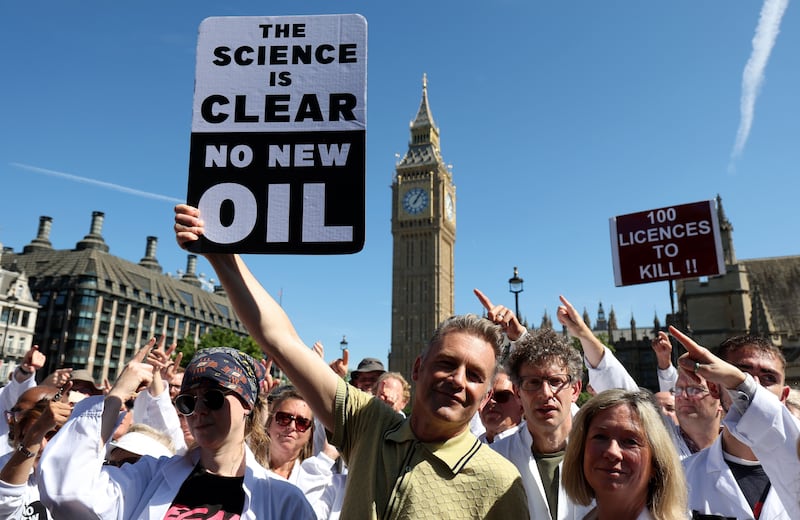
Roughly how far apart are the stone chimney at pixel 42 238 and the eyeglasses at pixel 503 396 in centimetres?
7945

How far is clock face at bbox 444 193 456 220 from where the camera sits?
277 feet

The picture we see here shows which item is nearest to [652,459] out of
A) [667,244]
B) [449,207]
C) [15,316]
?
[667,244]

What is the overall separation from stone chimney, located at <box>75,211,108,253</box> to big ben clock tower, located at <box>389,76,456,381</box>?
38.1 metres

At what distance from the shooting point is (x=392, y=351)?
82.2 m

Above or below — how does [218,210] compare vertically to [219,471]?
above

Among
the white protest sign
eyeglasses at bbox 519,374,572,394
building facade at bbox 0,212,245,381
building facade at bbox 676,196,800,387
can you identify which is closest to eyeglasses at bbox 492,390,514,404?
eyeglasses at bbox 519,374,572,394

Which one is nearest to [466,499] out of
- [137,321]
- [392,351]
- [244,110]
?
[244,110]

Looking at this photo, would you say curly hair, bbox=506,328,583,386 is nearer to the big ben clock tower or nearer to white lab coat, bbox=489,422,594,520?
white lab coat, bbox=489,422,594,520

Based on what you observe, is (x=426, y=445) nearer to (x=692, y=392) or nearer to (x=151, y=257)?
(x=692, y=392)

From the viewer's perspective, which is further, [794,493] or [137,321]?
[137,321]

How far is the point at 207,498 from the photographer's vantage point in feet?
8.37

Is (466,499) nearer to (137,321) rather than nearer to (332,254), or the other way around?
(332,254)

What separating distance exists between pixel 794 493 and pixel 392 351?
265 ft

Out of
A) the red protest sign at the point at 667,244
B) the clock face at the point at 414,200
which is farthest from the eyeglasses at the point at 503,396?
the clock face at the point at 414,200
